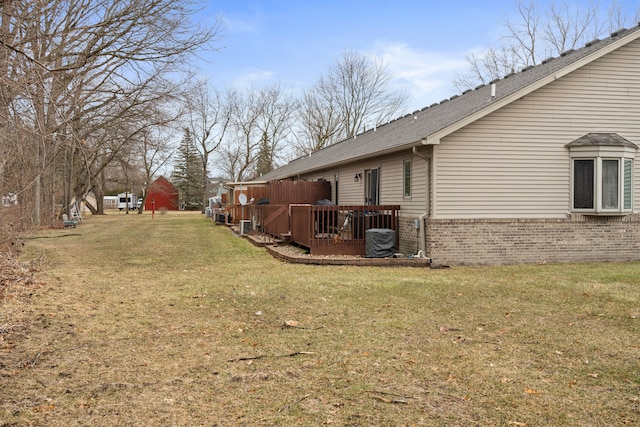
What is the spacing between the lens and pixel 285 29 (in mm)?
14977

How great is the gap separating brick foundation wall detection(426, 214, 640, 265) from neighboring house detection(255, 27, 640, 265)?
0.02 m

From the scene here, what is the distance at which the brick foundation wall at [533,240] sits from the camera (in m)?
12.5

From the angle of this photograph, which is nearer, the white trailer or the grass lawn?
the grass lawn

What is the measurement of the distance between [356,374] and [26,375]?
9.55ft

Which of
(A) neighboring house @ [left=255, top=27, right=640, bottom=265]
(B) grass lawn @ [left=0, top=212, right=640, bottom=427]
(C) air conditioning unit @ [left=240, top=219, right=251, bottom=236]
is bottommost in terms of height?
(B) grass lawn @ [left=0, top=212, right=640, bottom=427]

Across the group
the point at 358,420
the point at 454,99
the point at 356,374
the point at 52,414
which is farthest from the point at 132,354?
the point at 454,99

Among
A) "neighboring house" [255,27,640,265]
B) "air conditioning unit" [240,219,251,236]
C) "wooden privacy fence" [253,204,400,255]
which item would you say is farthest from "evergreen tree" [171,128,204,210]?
"neighboring house" [255,27,640,265]

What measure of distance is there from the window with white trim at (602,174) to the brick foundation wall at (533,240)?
1.31ft

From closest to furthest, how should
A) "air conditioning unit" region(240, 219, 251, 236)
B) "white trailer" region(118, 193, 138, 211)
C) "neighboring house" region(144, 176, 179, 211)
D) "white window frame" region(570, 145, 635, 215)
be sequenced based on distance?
"white window frame" region(570, 145, 635, 215)
"air conditioning unit" region(240, 219, 251, 236)
"neighboring house" region(144, 176, 179, 211)
"white trailer" region(118, 193, 138, 211)

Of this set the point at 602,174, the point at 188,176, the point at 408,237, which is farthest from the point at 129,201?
the point at 602,174

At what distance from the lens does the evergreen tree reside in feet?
242

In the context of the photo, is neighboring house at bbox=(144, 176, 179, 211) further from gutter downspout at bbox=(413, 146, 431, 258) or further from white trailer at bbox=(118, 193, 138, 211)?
gutter downspout at bbox=(413, 146, 431, 258)

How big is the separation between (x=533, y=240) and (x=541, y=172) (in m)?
1.66

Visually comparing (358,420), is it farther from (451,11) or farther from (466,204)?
(451,11)
